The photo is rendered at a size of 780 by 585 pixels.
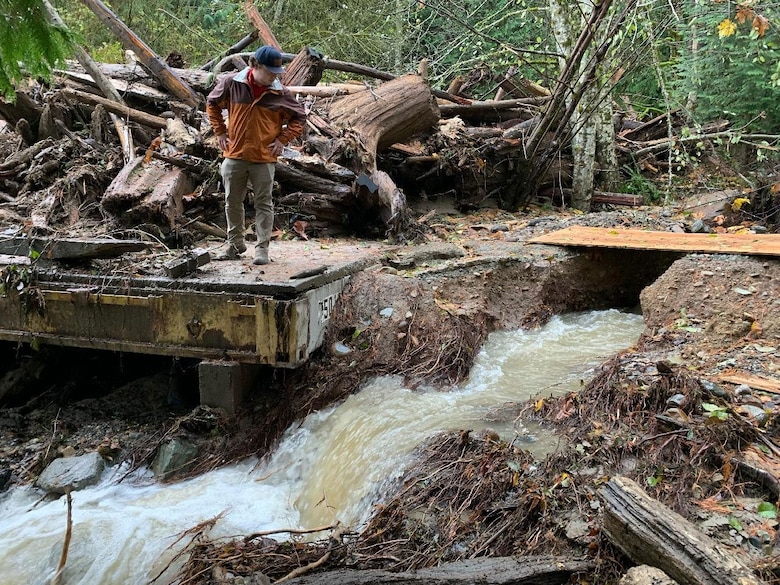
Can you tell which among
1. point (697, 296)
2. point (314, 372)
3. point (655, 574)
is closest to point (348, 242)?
point (314, 372)

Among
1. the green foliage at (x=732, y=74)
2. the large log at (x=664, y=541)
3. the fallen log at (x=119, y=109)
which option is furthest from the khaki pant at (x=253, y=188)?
the green foliage at (x=732, y=74)

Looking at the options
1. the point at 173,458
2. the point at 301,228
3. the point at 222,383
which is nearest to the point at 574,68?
the point at 301,228

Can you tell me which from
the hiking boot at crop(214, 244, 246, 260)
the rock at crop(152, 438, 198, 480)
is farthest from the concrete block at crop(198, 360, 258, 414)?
the hiking boot at crop(214, 244, 246, 260)

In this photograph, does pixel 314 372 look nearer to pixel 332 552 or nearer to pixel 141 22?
pixel 332 552

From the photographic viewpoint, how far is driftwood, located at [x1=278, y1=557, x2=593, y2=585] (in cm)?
267

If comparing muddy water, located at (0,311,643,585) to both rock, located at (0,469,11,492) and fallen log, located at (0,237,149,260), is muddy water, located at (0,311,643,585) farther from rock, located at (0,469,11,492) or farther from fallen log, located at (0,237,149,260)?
fallen log, located at (0,237,149,260)

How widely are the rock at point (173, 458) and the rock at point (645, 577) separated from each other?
137 inches

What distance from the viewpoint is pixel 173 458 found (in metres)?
4.66

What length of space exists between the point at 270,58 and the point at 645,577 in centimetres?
422

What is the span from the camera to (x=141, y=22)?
13594mm

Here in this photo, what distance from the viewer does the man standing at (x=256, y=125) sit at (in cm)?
471

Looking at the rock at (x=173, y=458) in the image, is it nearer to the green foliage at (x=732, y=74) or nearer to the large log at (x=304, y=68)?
the large log at (x=304, y=68)

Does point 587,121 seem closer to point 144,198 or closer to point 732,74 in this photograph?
point 732,74

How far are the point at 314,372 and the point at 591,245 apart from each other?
3.89 meters
